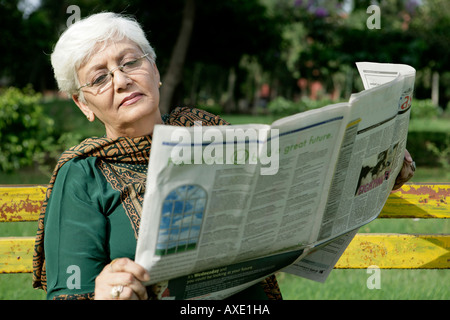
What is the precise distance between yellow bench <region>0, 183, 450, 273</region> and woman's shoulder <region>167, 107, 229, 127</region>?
0.65m

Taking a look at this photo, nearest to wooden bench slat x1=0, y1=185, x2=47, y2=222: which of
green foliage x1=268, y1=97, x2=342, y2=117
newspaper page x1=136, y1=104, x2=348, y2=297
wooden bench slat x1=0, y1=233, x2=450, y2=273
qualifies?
newspaper page x1=136, y1=104, x2=348, y2=297

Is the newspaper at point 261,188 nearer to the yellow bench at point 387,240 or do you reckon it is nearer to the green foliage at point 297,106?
the yellow bench at point 387,240

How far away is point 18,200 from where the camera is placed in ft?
6.95

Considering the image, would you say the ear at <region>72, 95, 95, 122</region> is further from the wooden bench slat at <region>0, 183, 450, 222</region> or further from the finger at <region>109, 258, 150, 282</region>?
the finger at <region>109, 258, 150, 282</region>

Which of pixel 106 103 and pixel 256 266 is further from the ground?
pixel 106 103

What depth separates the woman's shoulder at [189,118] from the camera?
1874 mm

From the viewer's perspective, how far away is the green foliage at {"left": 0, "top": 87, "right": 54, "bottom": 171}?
21.5 feet

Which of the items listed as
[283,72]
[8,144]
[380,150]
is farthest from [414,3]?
[283,72]

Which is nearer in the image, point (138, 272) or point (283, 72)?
point (138, 272)

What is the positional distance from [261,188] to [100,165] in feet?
1.93

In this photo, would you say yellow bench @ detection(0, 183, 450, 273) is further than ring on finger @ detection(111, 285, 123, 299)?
Yes

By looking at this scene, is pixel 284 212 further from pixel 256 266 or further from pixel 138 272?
pixel 138 272

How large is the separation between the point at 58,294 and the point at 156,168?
0.52 metres

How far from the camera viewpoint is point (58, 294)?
55.2 inches
